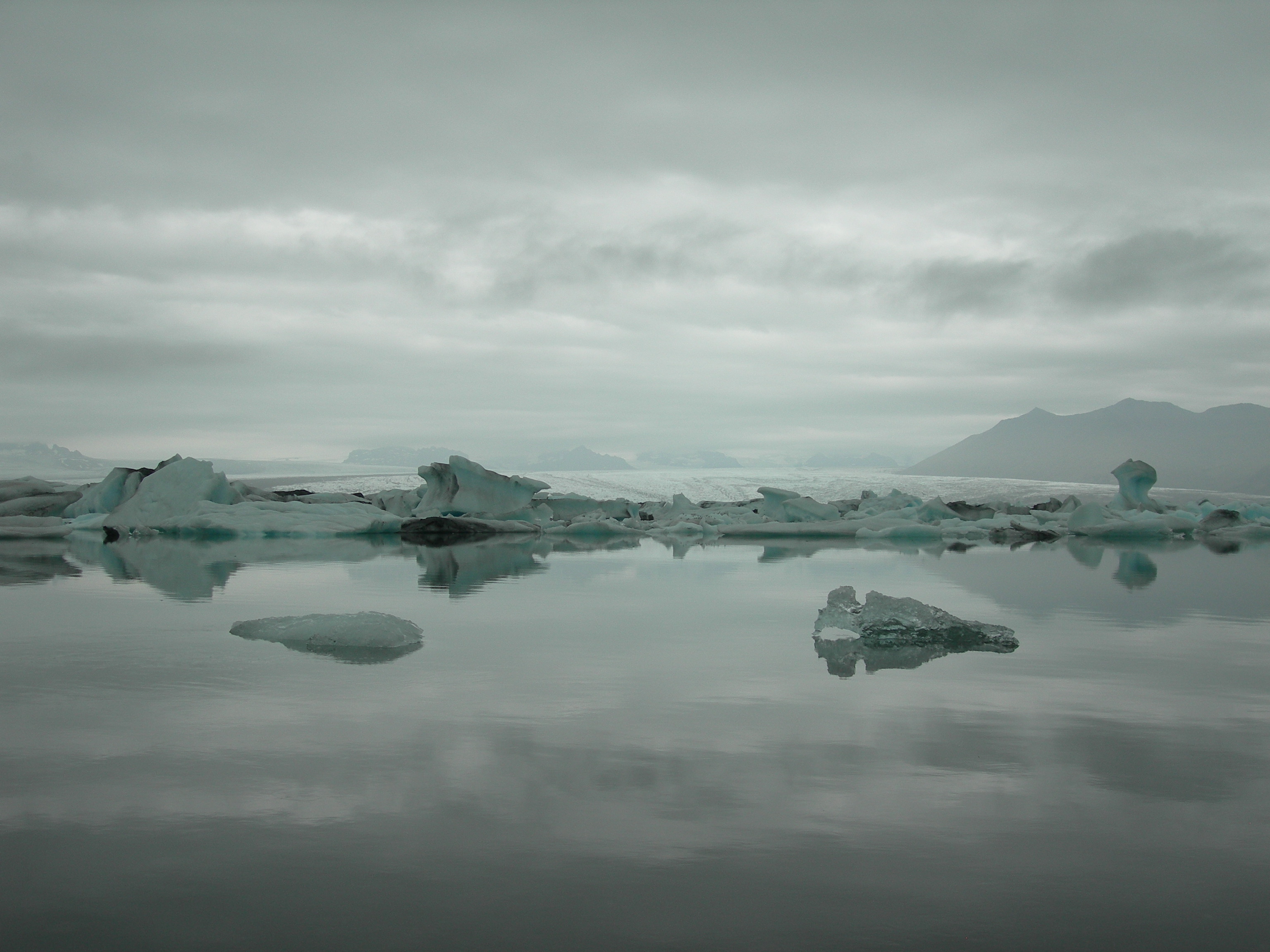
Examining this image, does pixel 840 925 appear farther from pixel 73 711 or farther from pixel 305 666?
pixel 305 666

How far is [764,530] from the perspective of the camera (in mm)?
17438

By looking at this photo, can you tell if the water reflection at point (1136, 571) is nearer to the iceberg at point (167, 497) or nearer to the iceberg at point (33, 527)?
the iceberg at point (167, 497)

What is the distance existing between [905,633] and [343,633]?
2.76m

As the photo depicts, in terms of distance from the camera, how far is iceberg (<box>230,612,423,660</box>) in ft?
14.8

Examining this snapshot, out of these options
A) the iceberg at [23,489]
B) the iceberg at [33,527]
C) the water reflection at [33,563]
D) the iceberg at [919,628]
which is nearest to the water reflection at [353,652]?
the iceberg at [919,628]

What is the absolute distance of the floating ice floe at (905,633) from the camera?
4.66 metres

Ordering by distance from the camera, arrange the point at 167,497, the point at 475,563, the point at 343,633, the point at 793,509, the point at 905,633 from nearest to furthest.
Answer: the point at 343,633, the point at 905,633, the point at 475,563, the point at 167,497, the point at 793,509

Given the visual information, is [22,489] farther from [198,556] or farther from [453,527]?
[198,556]

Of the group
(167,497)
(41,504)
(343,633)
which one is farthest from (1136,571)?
(41,504)

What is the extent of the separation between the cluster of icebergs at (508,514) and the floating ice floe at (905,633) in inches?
459

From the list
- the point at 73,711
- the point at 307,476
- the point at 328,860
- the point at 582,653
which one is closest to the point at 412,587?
the point at 582,653

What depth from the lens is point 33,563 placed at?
9.66m

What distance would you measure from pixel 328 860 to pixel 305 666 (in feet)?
7.35

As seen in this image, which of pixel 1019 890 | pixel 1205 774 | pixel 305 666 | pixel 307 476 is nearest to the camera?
pixel 1019 890
